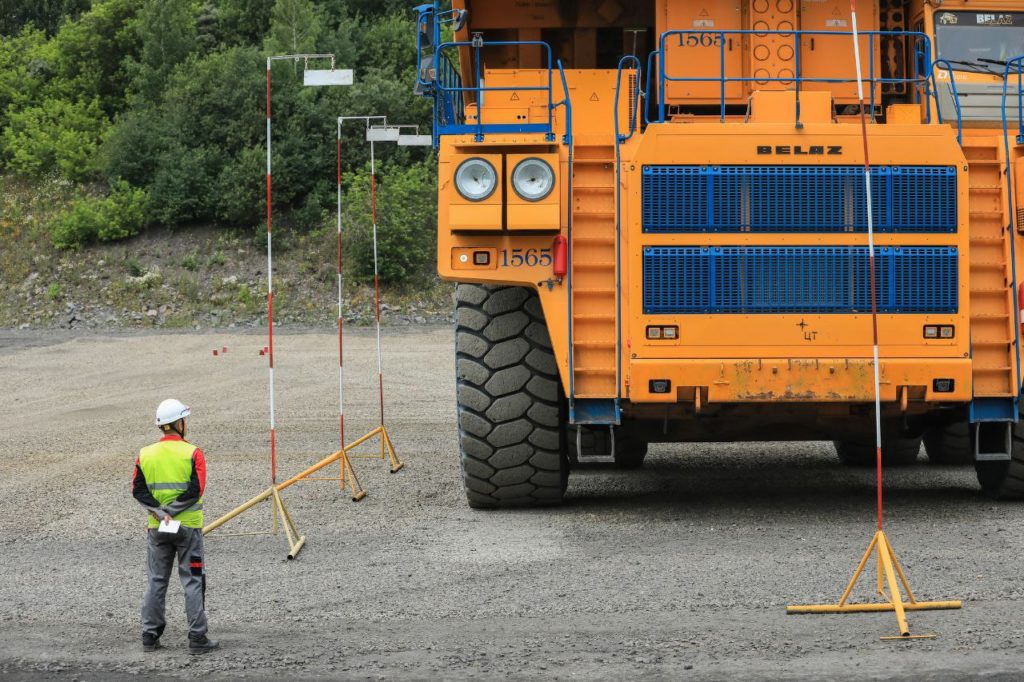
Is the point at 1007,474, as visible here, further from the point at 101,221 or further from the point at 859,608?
the point at 101,221

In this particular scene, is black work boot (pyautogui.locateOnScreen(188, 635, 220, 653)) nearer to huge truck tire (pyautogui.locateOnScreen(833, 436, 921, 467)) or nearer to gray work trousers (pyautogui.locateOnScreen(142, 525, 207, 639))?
gray work trousers (pyautogui.locateOnScreen(142, 525, 207, 639))

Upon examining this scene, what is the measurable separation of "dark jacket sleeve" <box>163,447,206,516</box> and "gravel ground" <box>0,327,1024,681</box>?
2.03 ft

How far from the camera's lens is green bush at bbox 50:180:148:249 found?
45.8 metres

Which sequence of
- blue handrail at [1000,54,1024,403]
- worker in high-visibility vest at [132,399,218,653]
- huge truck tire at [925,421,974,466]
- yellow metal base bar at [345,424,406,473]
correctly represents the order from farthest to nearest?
yellow metal base bar at [345,424,406,473]
huge truck tire at [925,421,974,466]
blue handrail at [1000,54,1024,403]
worker in high-visibility vest at [132,399,218,653]

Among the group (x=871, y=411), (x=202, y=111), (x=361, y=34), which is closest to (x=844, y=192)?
(x=871, y=411)

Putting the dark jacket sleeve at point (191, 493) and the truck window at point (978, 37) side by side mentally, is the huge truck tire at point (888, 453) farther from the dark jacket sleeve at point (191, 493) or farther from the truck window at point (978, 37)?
the dark jacket sleeve at point (191, 493)

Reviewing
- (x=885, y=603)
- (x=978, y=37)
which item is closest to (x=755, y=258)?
(x=978, y=37)

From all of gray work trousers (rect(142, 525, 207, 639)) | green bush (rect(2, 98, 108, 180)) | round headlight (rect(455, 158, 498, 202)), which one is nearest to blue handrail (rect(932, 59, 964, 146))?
round headlight (rect(455, 158, 498, 202))

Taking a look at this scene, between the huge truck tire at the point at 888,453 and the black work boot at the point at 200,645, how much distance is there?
7.86 m

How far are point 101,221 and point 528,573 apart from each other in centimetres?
4004

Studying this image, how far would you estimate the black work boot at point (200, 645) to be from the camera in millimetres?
6672

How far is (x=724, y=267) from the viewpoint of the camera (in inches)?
370

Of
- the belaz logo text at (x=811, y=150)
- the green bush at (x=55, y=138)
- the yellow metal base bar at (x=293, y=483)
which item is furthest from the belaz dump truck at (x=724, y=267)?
the green bush at (x=55, y=138)

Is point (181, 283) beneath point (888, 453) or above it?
above
